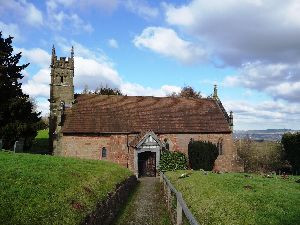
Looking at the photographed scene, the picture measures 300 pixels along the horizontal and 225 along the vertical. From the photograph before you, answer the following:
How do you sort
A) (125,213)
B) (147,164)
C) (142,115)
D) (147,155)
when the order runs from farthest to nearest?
(142,115) < (147,164) < (147,155) < (125,213)

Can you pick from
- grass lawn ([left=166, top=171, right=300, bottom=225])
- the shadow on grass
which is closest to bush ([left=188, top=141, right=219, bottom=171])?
the shadow on grass

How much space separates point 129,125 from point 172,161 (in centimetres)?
633

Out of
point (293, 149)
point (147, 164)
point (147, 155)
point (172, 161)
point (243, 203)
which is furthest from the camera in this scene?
point (293, 149)

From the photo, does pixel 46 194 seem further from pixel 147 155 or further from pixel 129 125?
pixel 129 125

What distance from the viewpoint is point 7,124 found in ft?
98.3

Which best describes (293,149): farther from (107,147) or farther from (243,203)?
(243,203)

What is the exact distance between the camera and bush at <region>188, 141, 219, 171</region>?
35.2 m

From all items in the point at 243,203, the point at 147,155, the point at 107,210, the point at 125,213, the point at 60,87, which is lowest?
the point at 125,213

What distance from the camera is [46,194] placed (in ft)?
37.2

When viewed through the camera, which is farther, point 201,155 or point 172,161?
point 201,155

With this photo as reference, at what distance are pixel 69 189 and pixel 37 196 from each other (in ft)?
7.05

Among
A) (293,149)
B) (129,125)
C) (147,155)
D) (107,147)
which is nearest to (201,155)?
(147,155)

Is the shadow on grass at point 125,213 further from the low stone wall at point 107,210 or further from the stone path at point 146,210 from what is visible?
the low stone wall at point 107,210

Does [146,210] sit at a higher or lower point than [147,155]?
lower
